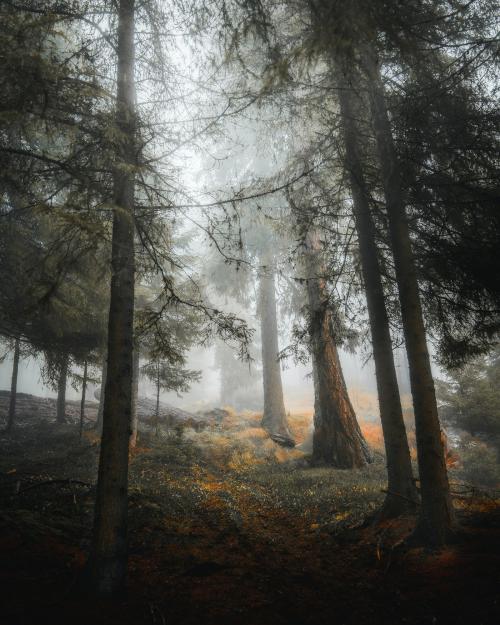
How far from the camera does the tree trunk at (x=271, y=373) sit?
50.7ft

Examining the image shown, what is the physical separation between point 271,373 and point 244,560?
1157 centimetres

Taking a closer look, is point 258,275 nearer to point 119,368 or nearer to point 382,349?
point 382,349

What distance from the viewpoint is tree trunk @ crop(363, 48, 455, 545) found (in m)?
4.72

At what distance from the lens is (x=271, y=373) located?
16.3 metres

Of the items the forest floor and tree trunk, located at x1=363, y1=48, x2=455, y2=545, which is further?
tree trunk, located at x1=363, y1=48, x2=455, y2=545

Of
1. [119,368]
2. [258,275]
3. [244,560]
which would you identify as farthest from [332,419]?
[119,368]

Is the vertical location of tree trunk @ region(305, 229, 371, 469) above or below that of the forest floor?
above

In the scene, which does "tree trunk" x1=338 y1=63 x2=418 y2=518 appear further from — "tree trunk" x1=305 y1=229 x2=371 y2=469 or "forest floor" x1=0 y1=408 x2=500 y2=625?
"tree trunk" x1=305 y1=229 x2=371 y2=469

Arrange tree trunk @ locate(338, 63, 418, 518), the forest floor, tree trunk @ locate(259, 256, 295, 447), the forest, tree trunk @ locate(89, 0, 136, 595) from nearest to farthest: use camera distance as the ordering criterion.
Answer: the forest floor, the forest, tree trunk @ locate(89, 0, 136, 595), tree trunk @ locate(338, 63, 418, 518), tree trunk @ locate(259, 256, 295, 447)

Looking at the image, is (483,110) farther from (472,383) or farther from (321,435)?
(472,383)

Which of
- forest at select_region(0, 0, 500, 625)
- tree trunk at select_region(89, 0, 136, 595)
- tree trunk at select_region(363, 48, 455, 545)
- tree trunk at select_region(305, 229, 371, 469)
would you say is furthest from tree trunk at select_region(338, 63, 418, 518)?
tree trunk at select_region(89, 0, 136, 595)

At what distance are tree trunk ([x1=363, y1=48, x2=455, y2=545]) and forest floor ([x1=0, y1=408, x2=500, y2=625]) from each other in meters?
0.39

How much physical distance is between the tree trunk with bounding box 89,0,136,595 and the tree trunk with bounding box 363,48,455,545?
3.61 m

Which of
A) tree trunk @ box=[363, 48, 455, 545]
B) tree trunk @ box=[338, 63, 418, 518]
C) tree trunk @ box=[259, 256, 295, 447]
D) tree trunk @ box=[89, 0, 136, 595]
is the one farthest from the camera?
tree trunk @ box=[259, 256, 295, 447]
